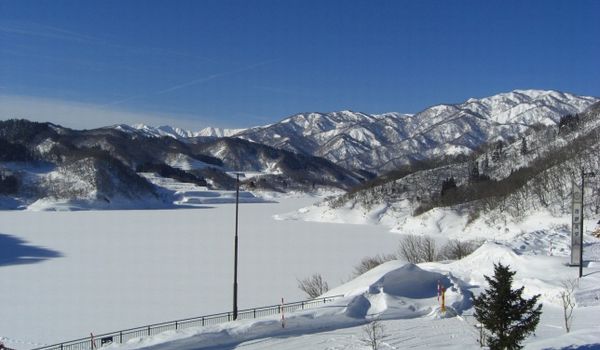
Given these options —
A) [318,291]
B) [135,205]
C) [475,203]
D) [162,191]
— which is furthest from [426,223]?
[162,191]

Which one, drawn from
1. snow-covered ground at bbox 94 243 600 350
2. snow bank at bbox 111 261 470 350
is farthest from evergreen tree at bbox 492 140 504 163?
snow bank at bbox 111 261 470 350

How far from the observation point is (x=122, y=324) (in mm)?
21156

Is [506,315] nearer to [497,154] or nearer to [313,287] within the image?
[313,287]

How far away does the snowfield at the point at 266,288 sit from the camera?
1498 cm

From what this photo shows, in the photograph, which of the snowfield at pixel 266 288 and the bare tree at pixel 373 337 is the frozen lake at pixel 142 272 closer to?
the snowfield at pixel 266 288

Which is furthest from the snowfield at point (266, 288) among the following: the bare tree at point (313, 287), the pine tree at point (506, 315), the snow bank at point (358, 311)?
the pine tree at point (506, 315)

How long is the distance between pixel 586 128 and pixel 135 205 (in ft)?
332

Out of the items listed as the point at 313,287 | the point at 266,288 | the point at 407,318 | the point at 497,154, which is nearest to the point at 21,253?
the point at 266,288

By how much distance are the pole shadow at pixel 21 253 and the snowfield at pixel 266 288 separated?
0.08m

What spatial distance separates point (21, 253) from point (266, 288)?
25.3 metres

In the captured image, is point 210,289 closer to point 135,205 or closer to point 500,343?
point 500,343

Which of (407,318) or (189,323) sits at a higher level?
(407,318)

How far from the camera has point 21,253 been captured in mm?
42906

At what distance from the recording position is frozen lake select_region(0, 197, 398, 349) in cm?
2242
